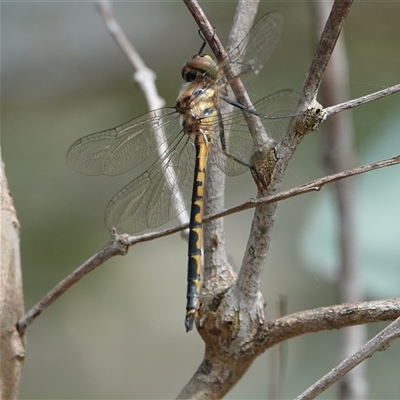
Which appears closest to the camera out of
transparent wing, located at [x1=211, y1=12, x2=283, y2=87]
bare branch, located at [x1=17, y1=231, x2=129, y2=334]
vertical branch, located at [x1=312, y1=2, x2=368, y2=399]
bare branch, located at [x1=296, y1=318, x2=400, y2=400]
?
bare branch, located at [x1=296, y1=318, x2=400, y2=400]

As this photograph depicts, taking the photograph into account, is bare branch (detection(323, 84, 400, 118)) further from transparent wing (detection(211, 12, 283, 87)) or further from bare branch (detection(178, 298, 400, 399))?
transparent wing (detection(211, 12, 283, 87))

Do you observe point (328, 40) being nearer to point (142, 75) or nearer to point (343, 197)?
point (142, 75)

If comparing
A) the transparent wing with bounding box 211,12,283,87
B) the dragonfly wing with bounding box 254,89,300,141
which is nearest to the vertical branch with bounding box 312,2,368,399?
the transparent wing with bounding box 211,12,283,87

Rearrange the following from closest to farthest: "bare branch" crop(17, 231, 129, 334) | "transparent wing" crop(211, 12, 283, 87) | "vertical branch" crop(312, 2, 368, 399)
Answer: "bare branch" crop(17, 231, 129, 334) < "transparent wing" crop(211, 12, 283, 87) < "vertical branch" crop(312, 2, 368, 399)

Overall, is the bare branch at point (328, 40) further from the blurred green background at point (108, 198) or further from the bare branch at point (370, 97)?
the blurred green background at point (108, 198)

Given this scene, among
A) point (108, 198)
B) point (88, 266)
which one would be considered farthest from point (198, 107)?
point (108, 198)

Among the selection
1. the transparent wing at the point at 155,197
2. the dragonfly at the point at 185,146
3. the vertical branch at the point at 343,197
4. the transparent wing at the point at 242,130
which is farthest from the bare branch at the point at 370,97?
the vertical branch at the point at 343,197

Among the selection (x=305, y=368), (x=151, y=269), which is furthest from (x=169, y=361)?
(x=305, y=368)
